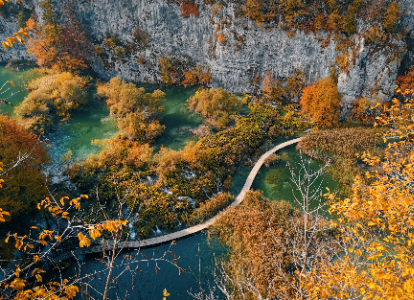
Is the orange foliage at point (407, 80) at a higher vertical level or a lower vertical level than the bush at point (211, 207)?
higher

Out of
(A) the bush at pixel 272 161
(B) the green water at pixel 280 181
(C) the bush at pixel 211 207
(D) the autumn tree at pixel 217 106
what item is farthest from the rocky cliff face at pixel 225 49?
(C) the bush at pixel 211 207

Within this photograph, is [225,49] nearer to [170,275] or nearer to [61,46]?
[61,46]

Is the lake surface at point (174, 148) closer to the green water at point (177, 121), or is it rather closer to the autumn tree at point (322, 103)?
the green water at point (177, 121)

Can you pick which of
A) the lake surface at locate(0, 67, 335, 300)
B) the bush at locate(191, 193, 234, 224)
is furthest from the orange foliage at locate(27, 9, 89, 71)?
the bush at locate(191, 193, 234, 224)

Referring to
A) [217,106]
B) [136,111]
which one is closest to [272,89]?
[217,106]

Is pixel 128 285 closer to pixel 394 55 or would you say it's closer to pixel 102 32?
pixel 394 55

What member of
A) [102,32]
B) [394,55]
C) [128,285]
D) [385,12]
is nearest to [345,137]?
[394,55]
